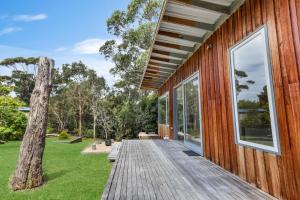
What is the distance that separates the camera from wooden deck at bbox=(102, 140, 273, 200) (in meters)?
2.42

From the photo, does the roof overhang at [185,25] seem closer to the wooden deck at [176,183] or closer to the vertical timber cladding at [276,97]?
the vertical timber cladding at [276,97]

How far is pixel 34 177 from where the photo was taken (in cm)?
480

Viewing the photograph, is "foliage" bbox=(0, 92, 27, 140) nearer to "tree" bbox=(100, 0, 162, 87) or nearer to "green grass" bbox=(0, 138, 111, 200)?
"green grass" bbox=(0, 138, 111, 200)

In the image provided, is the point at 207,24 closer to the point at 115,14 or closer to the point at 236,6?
the point at 236,6

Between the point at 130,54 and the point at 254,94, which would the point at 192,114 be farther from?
the point at 130,54

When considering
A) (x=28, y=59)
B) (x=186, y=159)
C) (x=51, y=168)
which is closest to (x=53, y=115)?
(x=28, y=59)

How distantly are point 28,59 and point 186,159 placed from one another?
29.5 m

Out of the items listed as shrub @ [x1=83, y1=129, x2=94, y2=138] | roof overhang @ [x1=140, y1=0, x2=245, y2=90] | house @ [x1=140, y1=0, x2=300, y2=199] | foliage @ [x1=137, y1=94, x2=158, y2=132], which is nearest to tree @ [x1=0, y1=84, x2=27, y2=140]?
shrub @ [x1=83, y1=129, x2=94, y2=138]

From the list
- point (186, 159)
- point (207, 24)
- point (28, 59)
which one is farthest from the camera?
point (28, 59)

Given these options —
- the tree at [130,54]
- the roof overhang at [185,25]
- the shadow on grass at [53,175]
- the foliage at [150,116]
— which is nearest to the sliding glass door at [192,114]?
the roof overhang at [185,25]

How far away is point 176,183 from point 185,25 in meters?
2.95

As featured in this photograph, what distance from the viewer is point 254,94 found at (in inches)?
110

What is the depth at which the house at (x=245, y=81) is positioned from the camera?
7.04 feet

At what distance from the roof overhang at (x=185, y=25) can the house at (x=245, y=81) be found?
0.05 ft
